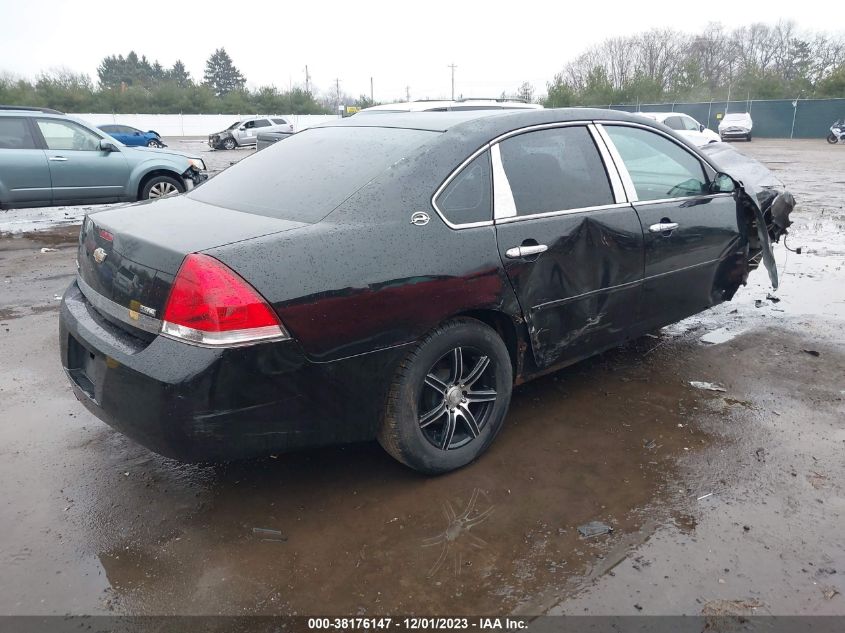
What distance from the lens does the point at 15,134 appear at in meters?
→ 9.59

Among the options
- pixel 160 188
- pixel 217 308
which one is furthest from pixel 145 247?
pixel 160 188

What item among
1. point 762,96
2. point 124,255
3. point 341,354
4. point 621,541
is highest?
point 762,96

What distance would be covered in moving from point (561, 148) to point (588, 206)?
35cm

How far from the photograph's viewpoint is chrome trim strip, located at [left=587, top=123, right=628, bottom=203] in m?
3.73

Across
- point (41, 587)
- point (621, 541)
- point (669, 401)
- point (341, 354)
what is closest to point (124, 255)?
point (341, 354)

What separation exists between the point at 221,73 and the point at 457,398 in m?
94.5

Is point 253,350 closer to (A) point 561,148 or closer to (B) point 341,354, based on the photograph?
(B) point 341,354

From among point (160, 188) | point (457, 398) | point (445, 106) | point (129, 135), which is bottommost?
point (457, 398)

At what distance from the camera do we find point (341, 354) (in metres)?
2.62

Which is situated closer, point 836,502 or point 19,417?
point 836,502

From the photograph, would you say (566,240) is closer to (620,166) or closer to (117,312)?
(620,166)

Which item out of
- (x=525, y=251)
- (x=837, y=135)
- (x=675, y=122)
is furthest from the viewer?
(x=837, y=135)

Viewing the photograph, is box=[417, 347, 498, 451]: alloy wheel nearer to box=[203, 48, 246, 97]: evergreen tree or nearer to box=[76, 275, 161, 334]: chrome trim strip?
box=[76, 275, 161, 334]: chrome trim strip

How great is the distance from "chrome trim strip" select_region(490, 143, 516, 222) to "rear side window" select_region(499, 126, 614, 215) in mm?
28
